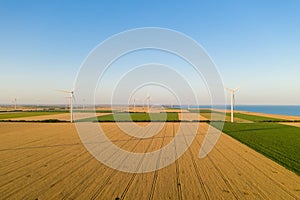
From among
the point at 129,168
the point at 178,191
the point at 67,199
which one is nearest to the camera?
the point at 67,199

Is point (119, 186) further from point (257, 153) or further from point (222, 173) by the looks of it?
point (257, 153)

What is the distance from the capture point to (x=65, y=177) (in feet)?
30.6

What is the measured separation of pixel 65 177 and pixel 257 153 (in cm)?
1149

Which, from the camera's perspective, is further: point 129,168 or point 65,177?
point 129,168

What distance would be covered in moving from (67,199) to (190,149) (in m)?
10.5

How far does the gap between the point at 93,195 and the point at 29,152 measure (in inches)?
357

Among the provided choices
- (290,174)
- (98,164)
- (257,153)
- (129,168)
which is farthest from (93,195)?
(257,153)

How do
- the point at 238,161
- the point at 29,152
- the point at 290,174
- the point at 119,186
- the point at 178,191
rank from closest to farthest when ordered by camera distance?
the point at 178,191, the point at 119,186, the point at 290,174, the point at 238,161, the point at 29,152

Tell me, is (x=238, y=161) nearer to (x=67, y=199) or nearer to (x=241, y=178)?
(x=241, y=178)

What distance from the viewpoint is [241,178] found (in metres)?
9.41

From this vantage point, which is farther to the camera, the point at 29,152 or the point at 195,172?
the point at 29,152

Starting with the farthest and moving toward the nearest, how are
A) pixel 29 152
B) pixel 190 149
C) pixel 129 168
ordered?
1. pixel 190 149
2. pixel 29 152
3. pixel 129 168

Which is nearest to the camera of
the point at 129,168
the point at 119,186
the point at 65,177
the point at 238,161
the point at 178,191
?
the point at 178,191

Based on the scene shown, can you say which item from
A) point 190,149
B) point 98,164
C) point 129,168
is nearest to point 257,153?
point 190,149
